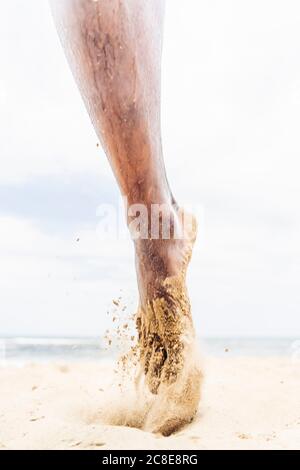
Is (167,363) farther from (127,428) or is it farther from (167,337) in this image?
(127,428)

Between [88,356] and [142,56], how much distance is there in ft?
18.6

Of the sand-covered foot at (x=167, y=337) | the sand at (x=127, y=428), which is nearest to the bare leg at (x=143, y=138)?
the sand-covered foot at (x=167, y=337)

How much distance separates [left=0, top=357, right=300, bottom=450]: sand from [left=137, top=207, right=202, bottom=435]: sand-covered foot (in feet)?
0.31

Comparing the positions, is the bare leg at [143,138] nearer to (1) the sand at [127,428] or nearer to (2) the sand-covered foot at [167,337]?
(2) the sand-covered foot at [167,337]

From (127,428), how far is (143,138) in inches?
33.0

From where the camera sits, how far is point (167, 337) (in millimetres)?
1653

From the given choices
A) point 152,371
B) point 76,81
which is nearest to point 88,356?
point 152,371

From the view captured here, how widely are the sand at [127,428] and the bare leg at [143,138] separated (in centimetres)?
19

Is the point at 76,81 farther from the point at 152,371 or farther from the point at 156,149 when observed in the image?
the point at 152,371

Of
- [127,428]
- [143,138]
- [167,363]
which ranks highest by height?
[143,138]

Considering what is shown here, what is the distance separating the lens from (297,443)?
1.29 meters

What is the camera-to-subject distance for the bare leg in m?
1.36

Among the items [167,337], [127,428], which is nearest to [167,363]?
[167,337]
